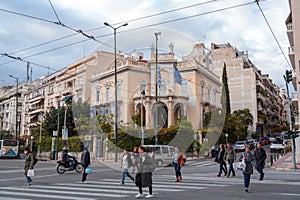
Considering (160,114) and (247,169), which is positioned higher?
(160,114)

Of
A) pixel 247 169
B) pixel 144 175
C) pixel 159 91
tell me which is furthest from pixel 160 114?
pixel 144 175

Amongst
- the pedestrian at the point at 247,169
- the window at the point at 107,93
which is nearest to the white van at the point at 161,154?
the pedestrian at the point at 247,169

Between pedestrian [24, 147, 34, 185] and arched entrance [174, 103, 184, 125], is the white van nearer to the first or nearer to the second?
pedestrian [24, 147, 34, 185]

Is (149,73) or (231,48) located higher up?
(231,48)

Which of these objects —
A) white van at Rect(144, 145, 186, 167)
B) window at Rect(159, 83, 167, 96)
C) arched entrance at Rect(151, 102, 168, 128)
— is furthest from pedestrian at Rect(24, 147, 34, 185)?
window at Rect(159, 83, 167, 96)

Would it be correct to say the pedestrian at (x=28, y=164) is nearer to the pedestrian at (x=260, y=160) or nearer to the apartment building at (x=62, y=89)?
the pedestrian at (x=260, y=160)

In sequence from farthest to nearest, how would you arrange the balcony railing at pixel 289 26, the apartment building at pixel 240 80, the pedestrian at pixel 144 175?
the apartment building at pixel 240 80 → the balcony railing at pixel 289 26 → the pedestrian at pixel 144 175

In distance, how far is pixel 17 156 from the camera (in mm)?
42625

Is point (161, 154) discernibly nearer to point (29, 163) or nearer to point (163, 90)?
point (29, 163)

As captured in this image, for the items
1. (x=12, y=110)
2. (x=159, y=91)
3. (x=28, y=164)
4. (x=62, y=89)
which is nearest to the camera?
(x=28, y=164)

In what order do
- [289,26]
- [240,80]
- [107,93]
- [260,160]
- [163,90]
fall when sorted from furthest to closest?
[240,80]
[107,93]
[163,90]
[289,26]
[260,160]

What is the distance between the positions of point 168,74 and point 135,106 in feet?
18.3

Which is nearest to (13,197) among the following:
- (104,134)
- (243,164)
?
(243,164)

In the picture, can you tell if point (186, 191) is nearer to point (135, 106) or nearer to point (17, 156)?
point (135, 106)
